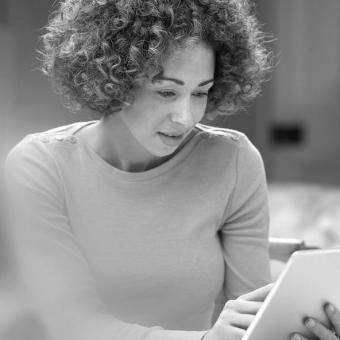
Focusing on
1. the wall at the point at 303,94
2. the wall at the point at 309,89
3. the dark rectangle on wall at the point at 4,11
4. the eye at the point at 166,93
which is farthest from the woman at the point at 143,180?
the wall at the point at 309,89

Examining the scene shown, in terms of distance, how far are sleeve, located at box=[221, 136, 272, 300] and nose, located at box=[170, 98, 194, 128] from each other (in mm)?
206

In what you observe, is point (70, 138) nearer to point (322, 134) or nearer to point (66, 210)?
point (66, 210)

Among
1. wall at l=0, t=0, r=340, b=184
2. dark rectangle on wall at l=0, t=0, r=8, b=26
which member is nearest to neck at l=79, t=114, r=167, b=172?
dark rectangle on wall at l=0, t=0, r=8, b=26

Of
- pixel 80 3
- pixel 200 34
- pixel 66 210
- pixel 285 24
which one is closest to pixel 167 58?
pixel 200 34

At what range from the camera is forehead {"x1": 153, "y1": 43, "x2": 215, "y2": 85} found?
3.75 ft

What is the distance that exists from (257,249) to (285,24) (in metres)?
3.86

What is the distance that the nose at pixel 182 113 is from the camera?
115 centimetres

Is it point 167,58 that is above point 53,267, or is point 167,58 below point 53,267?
above

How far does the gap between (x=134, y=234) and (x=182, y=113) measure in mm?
227

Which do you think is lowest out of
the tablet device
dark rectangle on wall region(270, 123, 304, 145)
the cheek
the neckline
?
dark rectangle on wall region(270, 123, 304, 145)

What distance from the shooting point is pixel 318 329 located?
3.15 ft

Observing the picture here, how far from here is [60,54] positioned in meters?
1.20

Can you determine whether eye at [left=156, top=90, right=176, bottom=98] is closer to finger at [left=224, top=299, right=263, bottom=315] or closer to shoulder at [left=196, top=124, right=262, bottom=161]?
shoulder at [left=196, top=124, right=262, bottom=161]

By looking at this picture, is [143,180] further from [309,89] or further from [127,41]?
[309,89]
